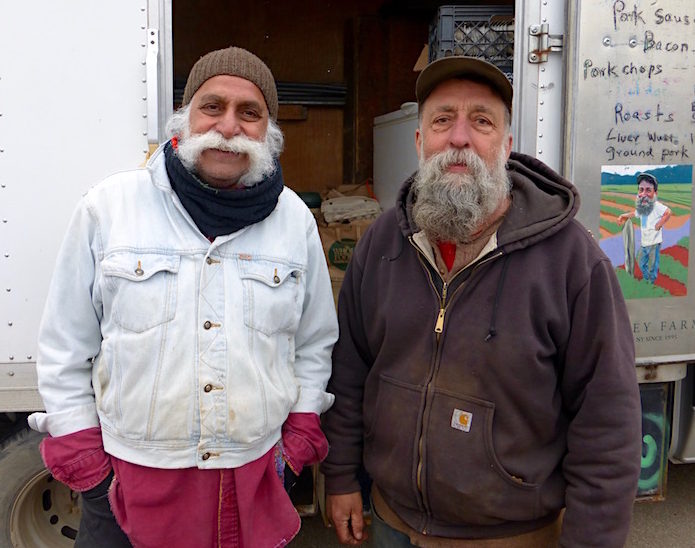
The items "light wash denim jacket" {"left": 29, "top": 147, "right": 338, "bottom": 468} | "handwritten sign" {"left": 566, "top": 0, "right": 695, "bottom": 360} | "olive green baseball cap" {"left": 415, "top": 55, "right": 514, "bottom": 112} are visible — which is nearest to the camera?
"light wash denim jacket" {"left": 29, "top": 147, "right": 338, "bottom": 468}

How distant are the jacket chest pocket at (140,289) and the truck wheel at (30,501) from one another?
1209 mm

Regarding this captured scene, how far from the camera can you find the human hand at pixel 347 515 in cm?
196

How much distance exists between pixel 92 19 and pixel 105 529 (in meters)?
1.66

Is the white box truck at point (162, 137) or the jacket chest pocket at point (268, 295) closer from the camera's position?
the jacket chest pocket at point (268, 295)

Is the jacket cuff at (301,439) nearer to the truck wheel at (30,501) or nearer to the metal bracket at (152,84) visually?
the metal bracket at (152,84)

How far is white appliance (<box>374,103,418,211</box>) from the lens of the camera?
3939mm

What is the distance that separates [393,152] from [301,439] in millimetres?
2953

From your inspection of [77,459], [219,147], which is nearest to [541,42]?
[219,147]

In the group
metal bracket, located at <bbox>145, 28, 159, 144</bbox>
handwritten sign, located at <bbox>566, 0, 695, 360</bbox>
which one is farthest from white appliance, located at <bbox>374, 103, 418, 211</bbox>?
metal bracket, located at <bbox>145, 28, 159, 144</bbox>

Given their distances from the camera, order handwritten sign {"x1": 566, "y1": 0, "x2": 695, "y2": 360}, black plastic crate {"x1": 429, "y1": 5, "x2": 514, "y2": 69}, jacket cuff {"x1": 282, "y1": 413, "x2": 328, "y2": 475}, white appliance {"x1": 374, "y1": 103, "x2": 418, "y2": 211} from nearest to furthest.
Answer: jacket cuff {"x1": 282, "y1": 413, "x2": 328, "y2": 475} < handwritten sign {"x1": 566, "y1": 0, "x2": 695, "y2": 360} < black plastic crate {"x1": 429, "y1": 5, "x2": 514, "y2": 69} < white appliance {"x1": 374, "y1": 103, "x2": 418, "y2": 211}

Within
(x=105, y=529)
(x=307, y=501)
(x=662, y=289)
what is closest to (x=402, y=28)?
(x=662, y=289)

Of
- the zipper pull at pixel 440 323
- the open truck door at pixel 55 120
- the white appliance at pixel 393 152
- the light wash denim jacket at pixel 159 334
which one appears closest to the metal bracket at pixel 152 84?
the open truck door at pixel 55 120

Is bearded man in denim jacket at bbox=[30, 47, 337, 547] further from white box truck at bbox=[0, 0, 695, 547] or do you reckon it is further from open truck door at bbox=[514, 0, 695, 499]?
open truck door at bbox=[514, 0, 695, 499]

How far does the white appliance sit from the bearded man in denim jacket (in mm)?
2056
